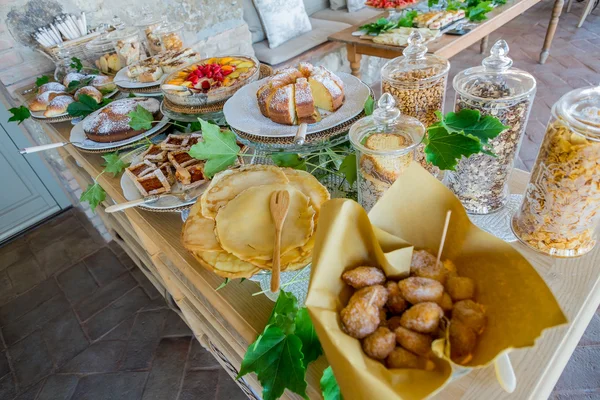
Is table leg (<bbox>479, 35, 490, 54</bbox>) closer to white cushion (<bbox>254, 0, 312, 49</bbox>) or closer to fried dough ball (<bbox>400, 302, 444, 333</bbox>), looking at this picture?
white cushion (<bbox>254, 0, 312, 49</bbox>)

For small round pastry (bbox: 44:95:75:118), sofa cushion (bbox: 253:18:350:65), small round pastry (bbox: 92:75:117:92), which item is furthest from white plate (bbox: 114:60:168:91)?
sofa cushion (bbox: 253:18:350:65)

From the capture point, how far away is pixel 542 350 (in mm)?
519

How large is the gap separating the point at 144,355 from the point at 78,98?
1076 millimetres

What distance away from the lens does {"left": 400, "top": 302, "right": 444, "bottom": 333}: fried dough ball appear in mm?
409

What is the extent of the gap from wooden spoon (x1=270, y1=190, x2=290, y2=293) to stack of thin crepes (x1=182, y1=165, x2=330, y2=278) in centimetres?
Answer: 1

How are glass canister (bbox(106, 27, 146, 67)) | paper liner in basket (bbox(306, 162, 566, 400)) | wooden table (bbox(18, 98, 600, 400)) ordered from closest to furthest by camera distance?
paper liner in basket (bbox(306, 162, 566, 400))
wooden table (bbox(18, 98, 600, 400))
glass canister (bbox(106, 27, 146, 67))

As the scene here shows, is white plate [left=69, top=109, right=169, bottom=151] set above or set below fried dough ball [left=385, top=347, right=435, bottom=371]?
below

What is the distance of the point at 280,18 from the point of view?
2.98m

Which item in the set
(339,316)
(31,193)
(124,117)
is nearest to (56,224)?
(31,193)

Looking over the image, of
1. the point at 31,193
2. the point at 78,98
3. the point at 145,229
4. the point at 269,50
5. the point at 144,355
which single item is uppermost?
the point at 78,98

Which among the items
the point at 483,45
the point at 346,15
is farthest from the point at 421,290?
the point at 483,45

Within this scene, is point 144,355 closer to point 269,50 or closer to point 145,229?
point 145,229

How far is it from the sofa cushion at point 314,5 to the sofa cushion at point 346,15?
0.19 ft

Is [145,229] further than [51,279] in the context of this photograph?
No
